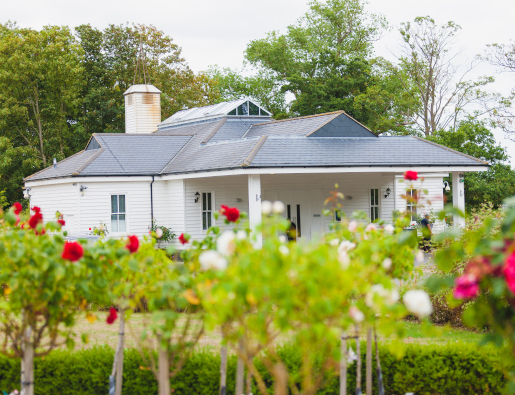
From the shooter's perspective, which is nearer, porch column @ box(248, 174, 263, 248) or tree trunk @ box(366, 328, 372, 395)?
tree trunk @ box(366, 328, 372, 395)

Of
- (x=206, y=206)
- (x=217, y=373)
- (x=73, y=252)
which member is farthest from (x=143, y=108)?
(x=73, y=252)

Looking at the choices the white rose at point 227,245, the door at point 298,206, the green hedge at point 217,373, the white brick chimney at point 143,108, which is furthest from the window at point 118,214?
the white rose at point 227,245

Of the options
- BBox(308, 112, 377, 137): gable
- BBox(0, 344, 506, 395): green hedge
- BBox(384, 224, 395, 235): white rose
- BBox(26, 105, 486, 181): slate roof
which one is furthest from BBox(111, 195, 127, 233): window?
BBox(384, 224, 395, 235): white rose

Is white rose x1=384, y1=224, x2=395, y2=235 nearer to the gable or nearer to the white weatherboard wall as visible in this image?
the gable

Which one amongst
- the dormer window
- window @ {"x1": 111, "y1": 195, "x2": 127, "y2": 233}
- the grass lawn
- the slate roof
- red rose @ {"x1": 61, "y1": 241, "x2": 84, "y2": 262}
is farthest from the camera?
the dormer window

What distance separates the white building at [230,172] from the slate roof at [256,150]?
41 millimetres

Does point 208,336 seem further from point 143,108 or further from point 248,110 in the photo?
point 143,108

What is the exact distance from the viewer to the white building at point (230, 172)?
63.0 feet

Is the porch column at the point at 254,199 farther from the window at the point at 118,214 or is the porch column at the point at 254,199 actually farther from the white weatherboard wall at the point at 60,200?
the white weatherboard wall at the point at 60,200

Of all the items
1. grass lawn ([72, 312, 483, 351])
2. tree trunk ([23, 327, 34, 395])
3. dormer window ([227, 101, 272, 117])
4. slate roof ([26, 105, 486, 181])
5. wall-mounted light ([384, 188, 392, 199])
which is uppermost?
dormer window ([227, 101, 272, 117])

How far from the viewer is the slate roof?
18.9 meters

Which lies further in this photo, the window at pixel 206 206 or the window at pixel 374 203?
the window at pixel 374 203

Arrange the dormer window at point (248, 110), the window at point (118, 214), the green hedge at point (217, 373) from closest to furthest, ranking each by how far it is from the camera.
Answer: the green hedge at point (217, 373) → the window at point (118, 214) → the dormer window at point (248, 110)

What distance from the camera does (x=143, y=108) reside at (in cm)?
3098
